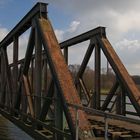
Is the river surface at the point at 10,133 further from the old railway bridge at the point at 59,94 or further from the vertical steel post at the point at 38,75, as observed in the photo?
the vertical steel post at the point at 38,75

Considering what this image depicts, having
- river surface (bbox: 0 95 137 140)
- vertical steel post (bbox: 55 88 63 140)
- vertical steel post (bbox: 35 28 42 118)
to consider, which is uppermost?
vertical steel post (bbox: 35 28 42 118)

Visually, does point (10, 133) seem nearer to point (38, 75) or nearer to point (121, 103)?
point (121, 103)

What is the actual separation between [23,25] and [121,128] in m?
5.52

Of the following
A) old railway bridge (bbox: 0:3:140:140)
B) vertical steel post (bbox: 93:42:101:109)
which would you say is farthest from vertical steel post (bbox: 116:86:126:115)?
vertical steel post (bbox: 93:42:101:109)

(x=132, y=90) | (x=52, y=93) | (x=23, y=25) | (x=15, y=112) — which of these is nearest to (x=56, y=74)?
(x=52, y=93)

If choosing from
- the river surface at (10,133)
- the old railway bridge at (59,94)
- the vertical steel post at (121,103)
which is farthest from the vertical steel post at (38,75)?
the river surface at (10,133)

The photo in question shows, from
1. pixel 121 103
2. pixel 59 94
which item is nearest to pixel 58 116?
pixel 59 94

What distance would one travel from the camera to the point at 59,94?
26.4 ft

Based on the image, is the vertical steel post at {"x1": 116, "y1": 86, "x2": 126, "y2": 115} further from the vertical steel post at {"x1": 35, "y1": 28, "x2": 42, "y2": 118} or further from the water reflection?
the water reflection

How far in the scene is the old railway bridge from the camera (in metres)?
7.42

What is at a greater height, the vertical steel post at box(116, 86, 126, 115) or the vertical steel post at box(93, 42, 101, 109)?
the vertical steel post at box(93, 42, 101, 109)

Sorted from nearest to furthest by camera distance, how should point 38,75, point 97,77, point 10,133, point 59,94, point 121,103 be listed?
point 59,94
point 38,75
point 121,103
point 97,77
point 10,133

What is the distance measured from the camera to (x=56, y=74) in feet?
27.0

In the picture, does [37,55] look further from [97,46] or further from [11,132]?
[11,132]
